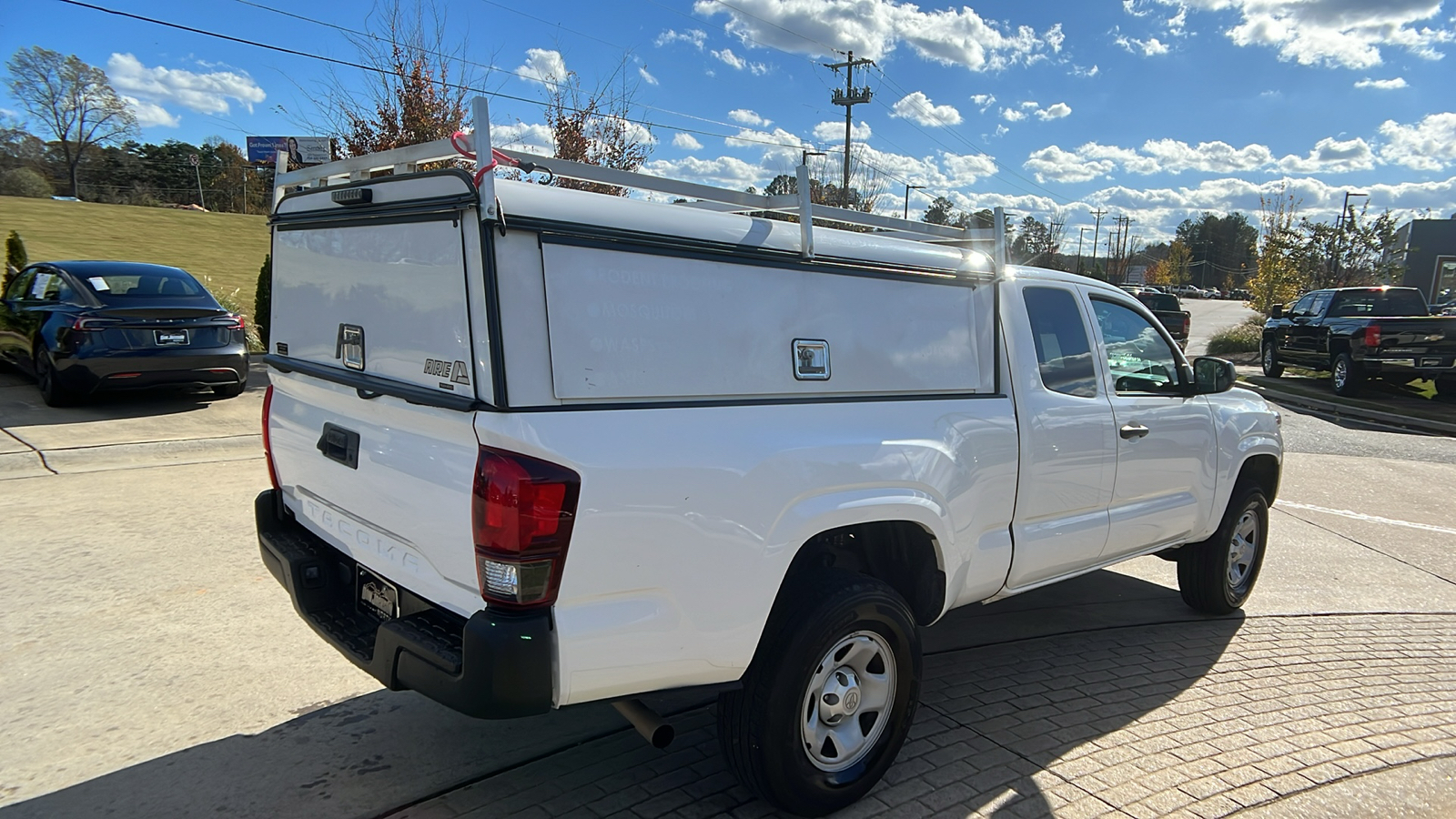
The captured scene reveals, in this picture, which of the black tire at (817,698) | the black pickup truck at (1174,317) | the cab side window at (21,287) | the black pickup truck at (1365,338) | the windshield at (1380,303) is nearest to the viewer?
the black tire at (817,698)

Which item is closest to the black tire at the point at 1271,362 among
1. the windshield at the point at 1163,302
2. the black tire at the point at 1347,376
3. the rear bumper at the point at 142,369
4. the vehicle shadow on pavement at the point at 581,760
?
the black tire at the point at 1347,376

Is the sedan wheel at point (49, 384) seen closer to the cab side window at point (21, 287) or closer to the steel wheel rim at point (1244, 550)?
the cab side window at point (21, 287)

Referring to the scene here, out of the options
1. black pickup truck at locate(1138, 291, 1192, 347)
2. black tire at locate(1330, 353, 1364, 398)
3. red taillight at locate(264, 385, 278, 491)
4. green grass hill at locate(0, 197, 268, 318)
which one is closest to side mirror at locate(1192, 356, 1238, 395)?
red taillight at locate(264, 385, 278, 491)

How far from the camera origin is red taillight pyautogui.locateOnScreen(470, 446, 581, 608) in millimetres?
2289

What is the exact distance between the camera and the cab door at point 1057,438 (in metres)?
3.76

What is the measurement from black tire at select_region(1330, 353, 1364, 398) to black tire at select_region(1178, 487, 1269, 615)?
42.7 feet

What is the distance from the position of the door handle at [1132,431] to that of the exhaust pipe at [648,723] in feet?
9.02

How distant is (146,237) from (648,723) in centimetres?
4425

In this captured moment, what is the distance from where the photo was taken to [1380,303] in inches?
678

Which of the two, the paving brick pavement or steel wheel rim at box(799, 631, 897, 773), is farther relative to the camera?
the paving brick pavement

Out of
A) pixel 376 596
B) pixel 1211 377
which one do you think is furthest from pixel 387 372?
pixel 1211 377

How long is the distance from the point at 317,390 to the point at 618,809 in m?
1.89

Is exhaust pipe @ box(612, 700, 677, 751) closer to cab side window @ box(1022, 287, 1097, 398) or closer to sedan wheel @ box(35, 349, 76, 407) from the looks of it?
cab side window @ box(1022, 287, 1097, 398)

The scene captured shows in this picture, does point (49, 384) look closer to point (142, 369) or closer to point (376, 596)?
point (142, 369)
